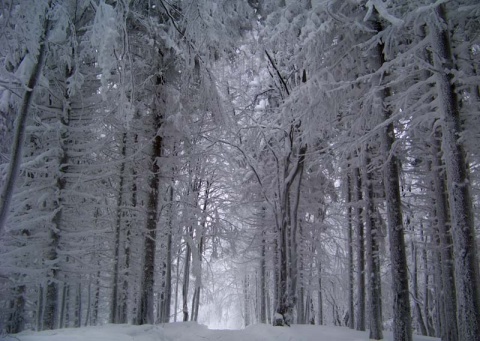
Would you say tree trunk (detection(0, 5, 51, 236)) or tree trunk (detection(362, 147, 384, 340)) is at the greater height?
tree trunk (detection(0, 5, 51, 236))

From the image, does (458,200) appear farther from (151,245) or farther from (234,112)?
(151,245)

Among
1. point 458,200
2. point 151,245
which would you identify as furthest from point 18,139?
point 458,200

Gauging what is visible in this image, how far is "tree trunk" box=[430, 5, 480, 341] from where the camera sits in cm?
546

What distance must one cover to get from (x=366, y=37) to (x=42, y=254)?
10.8 metres

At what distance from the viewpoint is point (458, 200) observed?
5.89 meters

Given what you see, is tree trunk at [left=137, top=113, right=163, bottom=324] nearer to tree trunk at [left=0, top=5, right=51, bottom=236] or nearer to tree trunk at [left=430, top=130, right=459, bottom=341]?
tree trunk at [left=0, top=5, right=51, bottom=236]

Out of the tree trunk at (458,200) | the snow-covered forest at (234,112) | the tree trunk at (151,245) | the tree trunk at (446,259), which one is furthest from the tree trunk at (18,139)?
the tree trunk at (446,259)

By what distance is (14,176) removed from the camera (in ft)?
15.6

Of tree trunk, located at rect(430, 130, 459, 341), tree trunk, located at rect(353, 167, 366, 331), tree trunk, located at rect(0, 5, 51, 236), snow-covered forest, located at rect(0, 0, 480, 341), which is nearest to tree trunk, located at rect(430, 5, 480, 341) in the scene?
snow-covered forest, located at rect(0, 0, 480, 341)

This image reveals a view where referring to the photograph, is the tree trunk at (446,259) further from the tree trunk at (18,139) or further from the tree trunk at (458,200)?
the tree trunk at (18,139)

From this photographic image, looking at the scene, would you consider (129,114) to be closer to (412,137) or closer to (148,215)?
(148,215)

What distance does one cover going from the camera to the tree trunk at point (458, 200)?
215 inches

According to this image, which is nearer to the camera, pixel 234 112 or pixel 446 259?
pixel 446 259

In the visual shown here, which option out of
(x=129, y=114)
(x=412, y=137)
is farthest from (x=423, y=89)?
(x=129, y=114)
